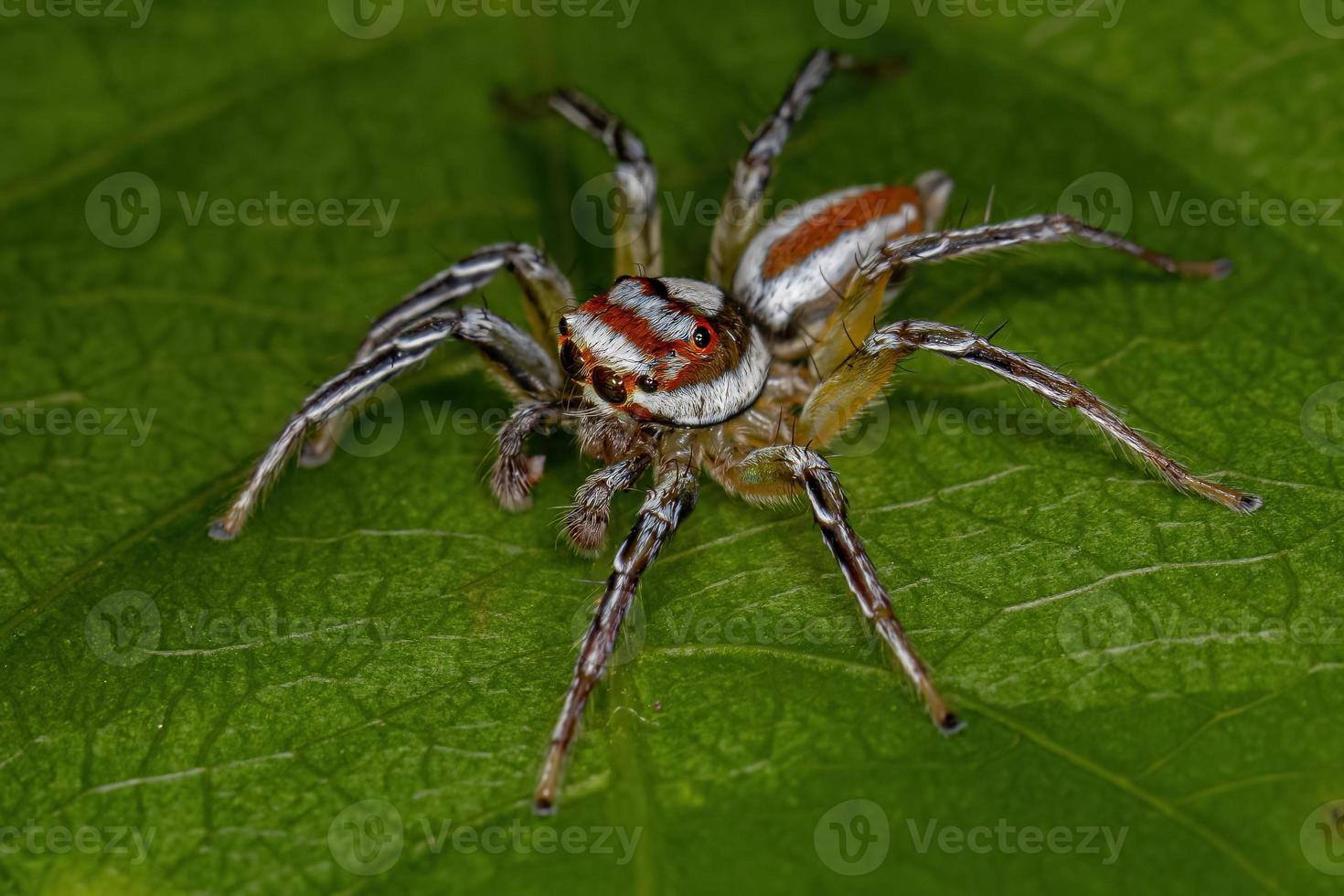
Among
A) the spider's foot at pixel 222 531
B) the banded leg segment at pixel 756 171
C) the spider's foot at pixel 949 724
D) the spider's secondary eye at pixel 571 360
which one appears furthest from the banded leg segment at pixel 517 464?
the spider's foot at pixel 949 724

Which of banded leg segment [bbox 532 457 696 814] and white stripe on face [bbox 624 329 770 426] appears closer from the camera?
banded leg segment [bbox 532 457 696 814]

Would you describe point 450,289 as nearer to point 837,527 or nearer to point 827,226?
point 827,226

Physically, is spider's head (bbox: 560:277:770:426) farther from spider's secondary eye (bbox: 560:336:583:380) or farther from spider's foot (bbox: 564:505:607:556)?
spider's foot (bbox: 564:505:607:556)

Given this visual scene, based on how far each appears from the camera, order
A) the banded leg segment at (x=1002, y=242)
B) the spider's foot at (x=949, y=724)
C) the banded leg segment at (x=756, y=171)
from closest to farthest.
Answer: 1. the spider's foot at (x=949, y=724)
2. the banded leg segment at (x=1002, y=242)
3. the banded leg segment at (x=756, y=171)

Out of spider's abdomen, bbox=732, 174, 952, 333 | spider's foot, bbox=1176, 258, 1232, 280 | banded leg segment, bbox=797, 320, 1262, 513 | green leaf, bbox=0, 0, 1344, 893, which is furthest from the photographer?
spider's abdomen, bbox=732, 174, 952, 333

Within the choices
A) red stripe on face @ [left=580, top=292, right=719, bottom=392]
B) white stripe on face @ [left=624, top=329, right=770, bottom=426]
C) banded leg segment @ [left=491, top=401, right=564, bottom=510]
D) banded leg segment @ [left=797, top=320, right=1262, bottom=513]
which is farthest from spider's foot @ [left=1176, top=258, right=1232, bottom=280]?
banded leg segment @ [left=491, top=401, right=564, bottom=510]

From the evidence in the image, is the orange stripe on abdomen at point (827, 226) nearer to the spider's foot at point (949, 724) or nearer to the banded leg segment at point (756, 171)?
the banded leg segment at point (756, 171)
